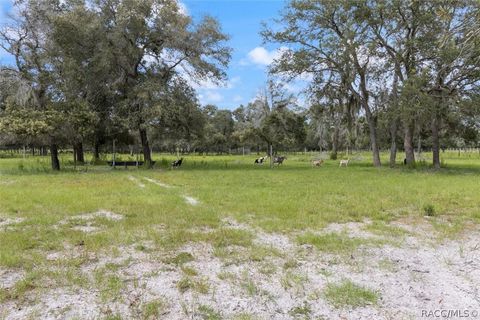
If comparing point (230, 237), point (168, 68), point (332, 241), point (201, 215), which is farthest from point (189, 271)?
point (168, 68)

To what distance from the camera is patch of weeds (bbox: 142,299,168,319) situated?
3341mm

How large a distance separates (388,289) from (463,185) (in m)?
10.5

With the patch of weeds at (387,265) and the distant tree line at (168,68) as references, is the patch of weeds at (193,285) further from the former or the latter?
the distant tree line at (168,68)

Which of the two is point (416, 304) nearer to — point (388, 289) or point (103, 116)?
point (388, 289)

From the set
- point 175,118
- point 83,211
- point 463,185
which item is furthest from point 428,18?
point 83,211

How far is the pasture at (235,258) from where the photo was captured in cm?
354

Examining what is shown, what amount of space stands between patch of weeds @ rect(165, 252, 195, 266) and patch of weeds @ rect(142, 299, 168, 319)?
1.06 m

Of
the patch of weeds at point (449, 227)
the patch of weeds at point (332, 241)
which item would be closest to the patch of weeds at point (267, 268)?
the patch of weeds at point (332, 241)

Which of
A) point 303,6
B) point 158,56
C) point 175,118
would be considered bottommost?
point 175,118

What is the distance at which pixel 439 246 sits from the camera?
5512 millimetres

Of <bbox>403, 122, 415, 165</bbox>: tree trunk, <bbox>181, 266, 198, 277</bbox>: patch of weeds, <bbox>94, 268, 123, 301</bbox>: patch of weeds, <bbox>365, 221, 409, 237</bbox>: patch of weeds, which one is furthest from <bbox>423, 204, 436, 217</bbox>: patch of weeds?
<bbox>403, 122, 415, 165</bbox>: tree trunk

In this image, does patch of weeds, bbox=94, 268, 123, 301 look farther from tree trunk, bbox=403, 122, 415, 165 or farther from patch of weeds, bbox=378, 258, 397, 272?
tree trunk, bbox=403, 122, 415, 165

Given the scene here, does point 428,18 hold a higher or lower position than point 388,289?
higher

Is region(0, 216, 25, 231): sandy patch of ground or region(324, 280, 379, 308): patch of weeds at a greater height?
region(0, 216, 25, 231): sandy patch of ground
